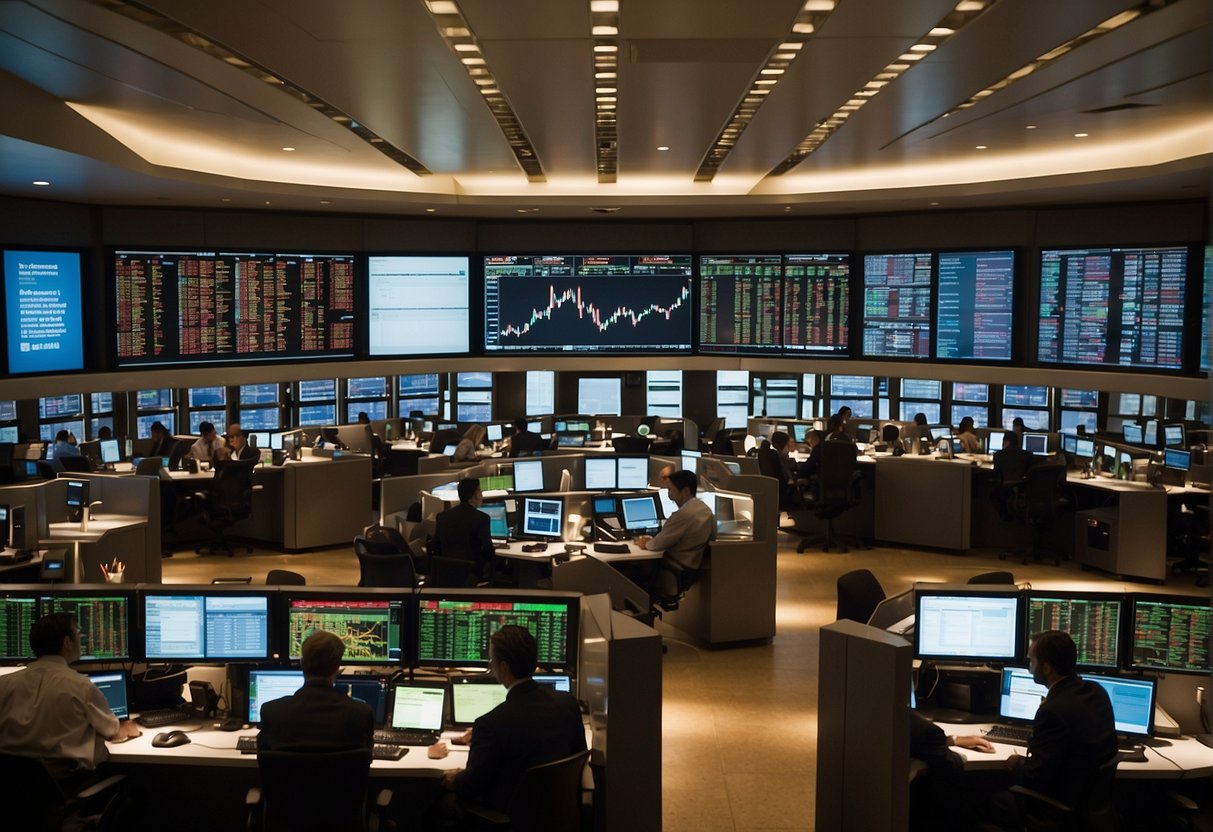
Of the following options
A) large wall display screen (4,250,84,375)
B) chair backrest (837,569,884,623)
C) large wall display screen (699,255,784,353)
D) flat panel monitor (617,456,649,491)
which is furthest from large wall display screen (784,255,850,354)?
large wall display screen (4,250,84,375)

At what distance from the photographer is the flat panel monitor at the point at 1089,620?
4.82 metres

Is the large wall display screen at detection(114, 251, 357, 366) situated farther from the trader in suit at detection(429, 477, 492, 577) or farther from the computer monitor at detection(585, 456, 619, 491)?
the trader in suit at detection(429, 477, 492, 577)

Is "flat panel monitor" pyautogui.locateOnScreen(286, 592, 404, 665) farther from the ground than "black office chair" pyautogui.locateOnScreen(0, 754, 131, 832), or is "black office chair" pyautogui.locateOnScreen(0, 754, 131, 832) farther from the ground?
"flat panel monitor" pyautogui.locateOnScreen(286, 592, 404, 665)

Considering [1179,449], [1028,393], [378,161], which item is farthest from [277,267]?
[1179,449]

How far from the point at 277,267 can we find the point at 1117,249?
359 inches

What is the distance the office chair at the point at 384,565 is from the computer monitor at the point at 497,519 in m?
1.12

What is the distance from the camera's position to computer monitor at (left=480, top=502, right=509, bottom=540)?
27.1ft

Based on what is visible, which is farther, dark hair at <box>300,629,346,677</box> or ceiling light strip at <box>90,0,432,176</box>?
ceiling light strip at <box>90,0,432,176</box>

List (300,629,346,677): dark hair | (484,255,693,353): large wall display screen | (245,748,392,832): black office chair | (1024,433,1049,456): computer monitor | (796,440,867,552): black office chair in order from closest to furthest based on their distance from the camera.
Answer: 1. (245,748,392,832): black office chair
2. (300,629,346,677): dark hair
3. (796,440,867,552): black office chair
4. (1024,433,1049,456): computer monitor
5. (484,255,693,353): large wall display screen

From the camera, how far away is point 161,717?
15.6ft

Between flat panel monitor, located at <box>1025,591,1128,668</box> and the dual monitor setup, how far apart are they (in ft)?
6.57

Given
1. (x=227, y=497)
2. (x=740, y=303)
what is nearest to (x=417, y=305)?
(x=740, y=303)

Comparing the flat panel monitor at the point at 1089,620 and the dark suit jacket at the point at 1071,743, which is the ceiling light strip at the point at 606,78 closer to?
the flat panel monitor at the point at 1089,620

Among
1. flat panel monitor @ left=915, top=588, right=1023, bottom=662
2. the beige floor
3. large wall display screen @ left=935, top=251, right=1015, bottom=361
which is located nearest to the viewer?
flat panel monitor @ left=915, top=588, right=1023, bottom=662
